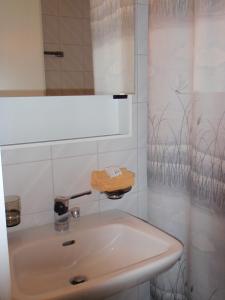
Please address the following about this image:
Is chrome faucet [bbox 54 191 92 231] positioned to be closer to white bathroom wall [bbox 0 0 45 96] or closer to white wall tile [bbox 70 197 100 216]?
white wall tile [bbox 70 197 100 216]

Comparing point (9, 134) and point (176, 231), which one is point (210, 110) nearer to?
point (176, 231)

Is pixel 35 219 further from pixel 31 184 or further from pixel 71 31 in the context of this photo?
pixel 71 31

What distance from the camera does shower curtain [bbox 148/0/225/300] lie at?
1.13 meters

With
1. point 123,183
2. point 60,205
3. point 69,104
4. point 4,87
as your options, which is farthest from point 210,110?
point 4,87

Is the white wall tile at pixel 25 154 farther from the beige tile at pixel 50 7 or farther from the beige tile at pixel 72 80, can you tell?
the beige tile at pixel 50 7

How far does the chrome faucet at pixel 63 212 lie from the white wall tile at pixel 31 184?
3.0 inches

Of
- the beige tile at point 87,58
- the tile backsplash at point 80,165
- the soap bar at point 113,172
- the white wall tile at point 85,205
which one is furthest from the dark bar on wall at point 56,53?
the white wall tile at point 85,205

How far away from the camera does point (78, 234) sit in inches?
48.1

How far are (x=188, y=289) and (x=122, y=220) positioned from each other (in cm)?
47

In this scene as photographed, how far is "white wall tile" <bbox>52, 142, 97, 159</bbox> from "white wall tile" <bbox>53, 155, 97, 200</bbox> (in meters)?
0.02

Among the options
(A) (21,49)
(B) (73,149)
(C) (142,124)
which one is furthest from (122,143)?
(A) (21,49)

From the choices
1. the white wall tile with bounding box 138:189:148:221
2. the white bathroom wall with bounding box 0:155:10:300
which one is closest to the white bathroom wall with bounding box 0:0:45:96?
the white wall tile with bounding box 138:189:148:221

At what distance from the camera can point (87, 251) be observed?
124 centimetres

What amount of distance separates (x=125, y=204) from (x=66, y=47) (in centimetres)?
76
